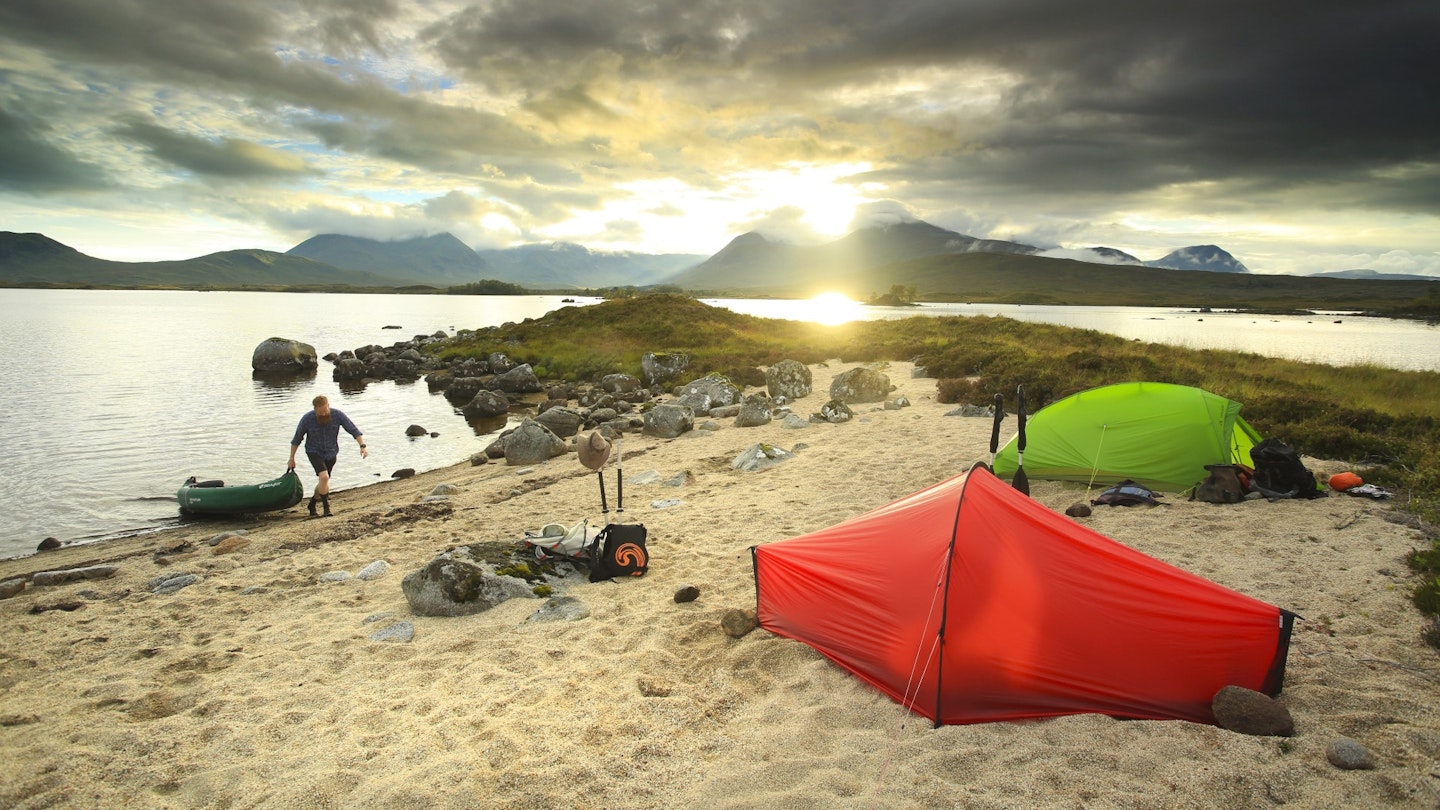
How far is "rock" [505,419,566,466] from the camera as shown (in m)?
18.2

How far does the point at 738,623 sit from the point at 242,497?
12.1 meters

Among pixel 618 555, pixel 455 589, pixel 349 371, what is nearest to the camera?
pixel 455 589

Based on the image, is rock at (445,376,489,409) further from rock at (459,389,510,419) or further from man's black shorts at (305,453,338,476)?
man's black shorts at (305,453,338,476)

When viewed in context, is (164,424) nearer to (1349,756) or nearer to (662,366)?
(662,366)

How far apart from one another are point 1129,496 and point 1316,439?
5.87 m

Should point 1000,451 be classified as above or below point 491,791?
above

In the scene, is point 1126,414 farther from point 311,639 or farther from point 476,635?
point 311,639

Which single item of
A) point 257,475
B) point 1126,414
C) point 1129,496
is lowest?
point 257,475

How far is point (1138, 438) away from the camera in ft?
37.0

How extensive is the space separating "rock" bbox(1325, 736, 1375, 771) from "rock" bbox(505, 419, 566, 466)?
16547mm

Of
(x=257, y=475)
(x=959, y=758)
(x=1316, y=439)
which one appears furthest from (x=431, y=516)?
(x=1316, y=439)

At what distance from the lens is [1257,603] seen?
538 centimetres

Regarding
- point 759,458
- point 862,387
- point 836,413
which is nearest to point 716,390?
point 862,387

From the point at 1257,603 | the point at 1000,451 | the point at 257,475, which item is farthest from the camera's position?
the point at 257,475
